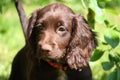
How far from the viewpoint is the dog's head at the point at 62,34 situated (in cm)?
445

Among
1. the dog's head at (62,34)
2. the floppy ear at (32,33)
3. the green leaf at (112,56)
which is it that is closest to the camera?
the green leaf at (112,56)

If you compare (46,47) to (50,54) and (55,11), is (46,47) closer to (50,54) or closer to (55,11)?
(50,54)

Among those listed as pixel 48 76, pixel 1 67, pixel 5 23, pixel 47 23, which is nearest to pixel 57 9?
pixel 47 23

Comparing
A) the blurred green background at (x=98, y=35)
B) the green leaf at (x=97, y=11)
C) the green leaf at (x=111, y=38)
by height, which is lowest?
the blurred green background at (x=98, y=35)

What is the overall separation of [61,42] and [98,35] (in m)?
0.46

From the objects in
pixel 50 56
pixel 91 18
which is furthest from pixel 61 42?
pixel 91 18

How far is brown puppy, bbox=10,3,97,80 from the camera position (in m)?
4.52

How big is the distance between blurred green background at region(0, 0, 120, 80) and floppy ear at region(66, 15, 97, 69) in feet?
0.26

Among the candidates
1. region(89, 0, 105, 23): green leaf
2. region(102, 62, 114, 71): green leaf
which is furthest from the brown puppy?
region(102, 62, 114, 71): green leaf

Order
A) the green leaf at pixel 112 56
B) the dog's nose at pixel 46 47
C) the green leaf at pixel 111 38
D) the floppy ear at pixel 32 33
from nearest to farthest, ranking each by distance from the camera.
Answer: the green leaf at pixel 111 38 < the green leaf at pixel 112 56 < the dog's nose at pixel 46 47 < the floppy ear at pixel 32 33

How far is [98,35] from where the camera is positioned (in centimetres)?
479

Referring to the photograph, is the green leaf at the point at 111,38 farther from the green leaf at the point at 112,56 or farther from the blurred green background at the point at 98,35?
the green leaf at the point at 112,56

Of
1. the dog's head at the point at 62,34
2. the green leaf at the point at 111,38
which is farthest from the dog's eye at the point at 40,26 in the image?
the green leaf at the point at 111,38

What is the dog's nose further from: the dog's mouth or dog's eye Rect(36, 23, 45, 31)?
dog's eye Rect(36, 23, 45, 31)
